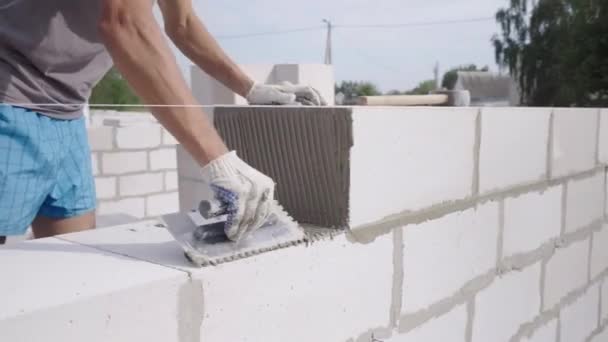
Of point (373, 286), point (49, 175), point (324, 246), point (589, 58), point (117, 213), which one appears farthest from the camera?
point (589, 58)

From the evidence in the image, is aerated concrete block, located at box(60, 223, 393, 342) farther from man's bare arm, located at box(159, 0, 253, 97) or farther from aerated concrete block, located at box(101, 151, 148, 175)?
aerated concrete block, located at box(101, 151, 148, 175)

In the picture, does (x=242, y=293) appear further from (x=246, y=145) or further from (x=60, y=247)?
(x=246, y=145)

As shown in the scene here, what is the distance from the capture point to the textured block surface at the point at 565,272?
2566mm

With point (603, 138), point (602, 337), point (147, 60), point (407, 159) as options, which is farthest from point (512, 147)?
point (602, 337)

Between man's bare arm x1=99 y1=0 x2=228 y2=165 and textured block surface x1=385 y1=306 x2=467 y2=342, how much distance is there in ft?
3.04

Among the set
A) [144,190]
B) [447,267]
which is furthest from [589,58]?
[447,267]

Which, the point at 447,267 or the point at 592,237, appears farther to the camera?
the point at 592,237

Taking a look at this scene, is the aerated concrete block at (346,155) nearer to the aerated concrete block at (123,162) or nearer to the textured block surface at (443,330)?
the textured block surface at (443,330)

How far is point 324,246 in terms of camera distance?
140cm

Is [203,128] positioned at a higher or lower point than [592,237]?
higher

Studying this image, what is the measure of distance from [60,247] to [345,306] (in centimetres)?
73

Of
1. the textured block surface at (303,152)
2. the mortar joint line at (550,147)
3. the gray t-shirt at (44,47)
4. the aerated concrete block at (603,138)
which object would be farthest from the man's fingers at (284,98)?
the aerated concrete block at (603,138)

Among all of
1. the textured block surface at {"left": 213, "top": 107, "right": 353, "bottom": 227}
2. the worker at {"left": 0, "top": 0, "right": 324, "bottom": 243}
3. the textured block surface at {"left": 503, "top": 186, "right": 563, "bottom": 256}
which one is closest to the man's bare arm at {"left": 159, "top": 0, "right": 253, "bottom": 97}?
the worker at {"left": 0, "top": 0, "right": 324, "bottom": 243}

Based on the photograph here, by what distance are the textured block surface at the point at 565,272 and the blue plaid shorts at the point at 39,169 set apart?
2037 millimetres
